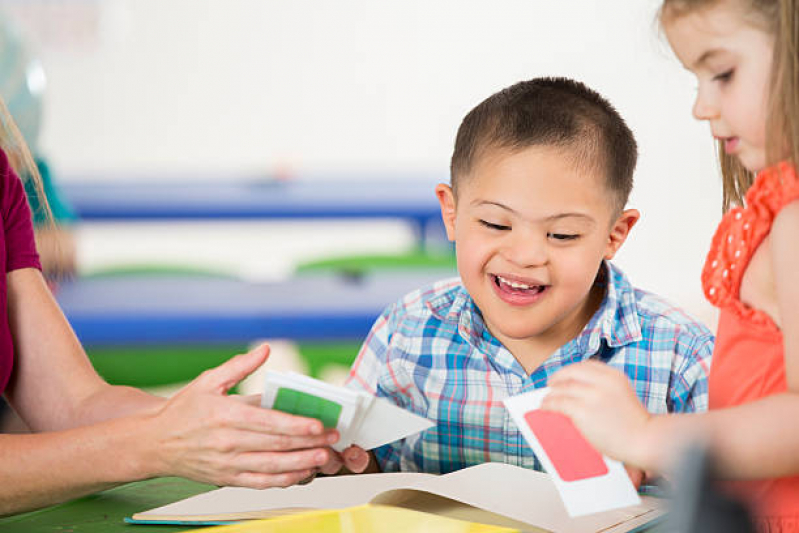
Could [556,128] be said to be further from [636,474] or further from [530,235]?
[636,474]

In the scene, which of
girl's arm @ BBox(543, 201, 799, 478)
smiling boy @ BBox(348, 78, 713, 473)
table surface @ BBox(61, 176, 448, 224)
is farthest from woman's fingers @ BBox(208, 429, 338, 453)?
table surface @ BBox(61, 176, 448, 224)

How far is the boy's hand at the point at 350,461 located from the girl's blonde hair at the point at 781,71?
582 mm

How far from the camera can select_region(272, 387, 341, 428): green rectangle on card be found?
36.4 inches

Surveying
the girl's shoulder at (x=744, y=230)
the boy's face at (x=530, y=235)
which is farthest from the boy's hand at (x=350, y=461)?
the girl's shoulder at (x=744, y=230)

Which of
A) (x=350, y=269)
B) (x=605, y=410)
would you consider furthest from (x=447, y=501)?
(x=350, y=269)

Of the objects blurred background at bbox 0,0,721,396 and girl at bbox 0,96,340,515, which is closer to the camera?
girl at bbox 0,96,340,515

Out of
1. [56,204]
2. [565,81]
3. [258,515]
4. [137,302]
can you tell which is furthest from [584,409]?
[56,204]

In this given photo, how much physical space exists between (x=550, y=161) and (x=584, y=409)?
18.9 inches

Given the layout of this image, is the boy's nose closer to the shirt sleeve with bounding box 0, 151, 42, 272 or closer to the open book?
the open book

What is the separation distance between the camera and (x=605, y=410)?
2.53ft

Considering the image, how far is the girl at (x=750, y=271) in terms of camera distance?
737 mm

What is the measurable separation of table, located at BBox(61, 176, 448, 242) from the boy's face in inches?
106

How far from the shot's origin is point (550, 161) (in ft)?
3.89

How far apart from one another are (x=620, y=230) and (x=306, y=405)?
1.79ft
